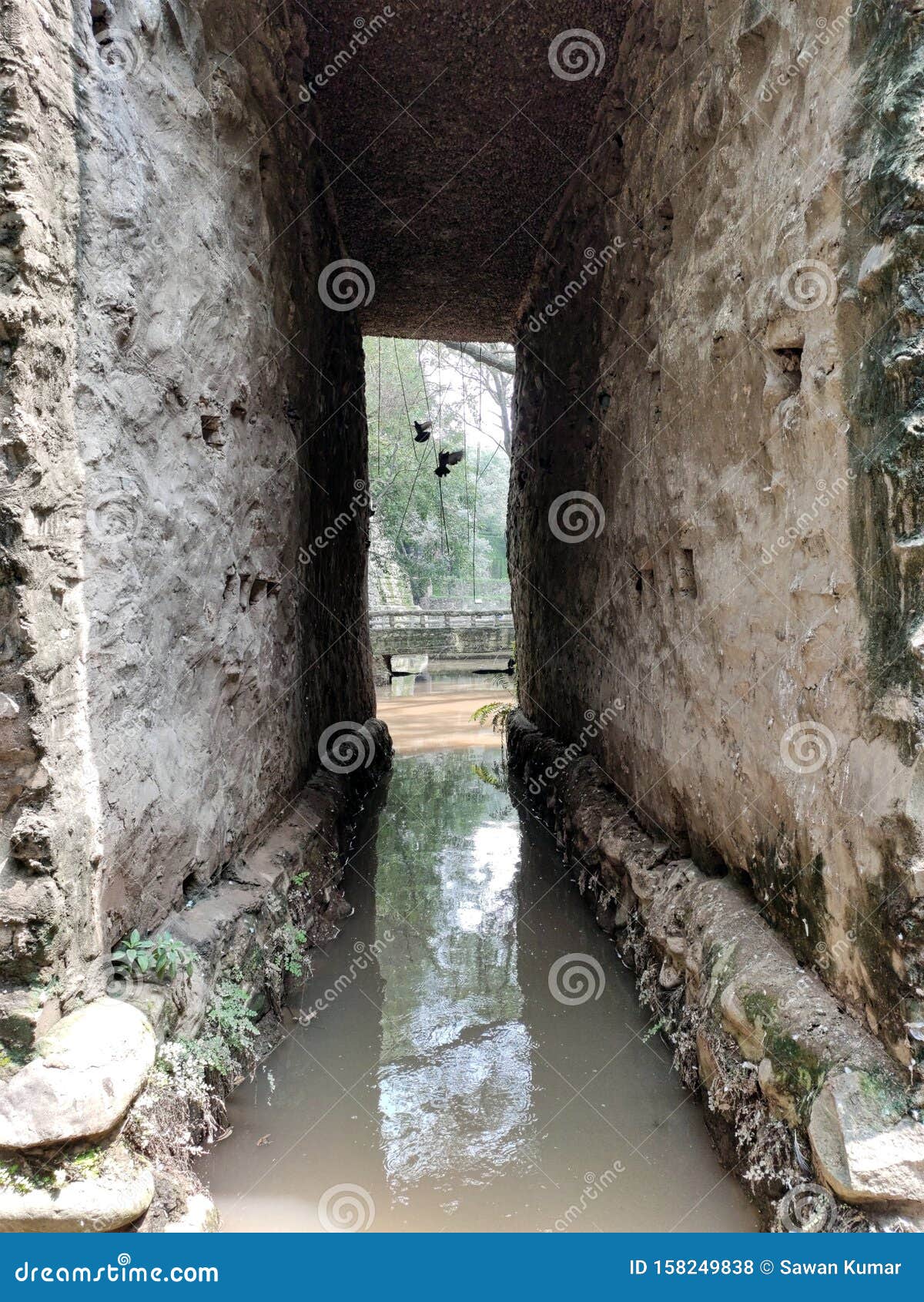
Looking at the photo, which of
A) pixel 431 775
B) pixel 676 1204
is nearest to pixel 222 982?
pixel 676 1204

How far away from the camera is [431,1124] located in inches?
99.7

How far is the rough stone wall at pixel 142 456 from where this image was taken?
1948 millimetres

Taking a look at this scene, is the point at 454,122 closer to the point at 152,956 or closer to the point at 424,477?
the point at 152,956

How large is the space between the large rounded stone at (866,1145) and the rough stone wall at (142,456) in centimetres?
176

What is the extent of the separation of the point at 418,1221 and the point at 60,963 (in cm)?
110

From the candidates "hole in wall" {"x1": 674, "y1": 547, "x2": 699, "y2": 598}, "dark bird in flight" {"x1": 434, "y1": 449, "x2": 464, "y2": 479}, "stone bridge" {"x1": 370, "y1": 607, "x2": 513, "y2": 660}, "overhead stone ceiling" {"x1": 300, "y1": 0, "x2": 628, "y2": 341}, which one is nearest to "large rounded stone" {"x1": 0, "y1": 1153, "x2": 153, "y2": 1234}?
"hole in wall" {"x1": 674, "y1": 547, "x2": 699, "y2": 598}

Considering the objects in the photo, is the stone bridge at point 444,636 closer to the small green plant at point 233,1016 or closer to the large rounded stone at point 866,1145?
the small green plant at point 233,1016

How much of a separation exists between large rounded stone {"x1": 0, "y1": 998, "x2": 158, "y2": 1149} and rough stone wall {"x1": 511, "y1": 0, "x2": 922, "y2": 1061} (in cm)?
169

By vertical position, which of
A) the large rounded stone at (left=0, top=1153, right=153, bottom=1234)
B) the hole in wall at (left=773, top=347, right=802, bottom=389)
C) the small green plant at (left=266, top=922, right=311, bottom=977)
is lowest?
the small green plant at (left=266, top=922, right=311, bottom=977)

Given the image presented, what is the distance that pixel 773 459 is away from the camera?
8.04 feet

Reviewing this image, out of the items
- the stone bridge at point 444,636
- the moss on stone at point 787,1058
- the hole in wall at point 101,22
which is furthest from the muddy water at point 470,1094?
the stone bridge at point 444,636

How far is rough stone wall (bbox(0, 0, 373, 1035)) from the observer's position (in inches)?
76.7

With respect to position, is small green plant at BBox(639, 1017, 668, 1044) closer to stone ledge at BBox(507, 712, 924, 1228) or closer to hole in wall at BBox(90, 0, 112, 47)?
stone ledge at BBox(507, 712, 924, 1228)

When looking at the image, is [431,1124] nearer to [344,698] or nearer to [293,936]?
[293,936]
